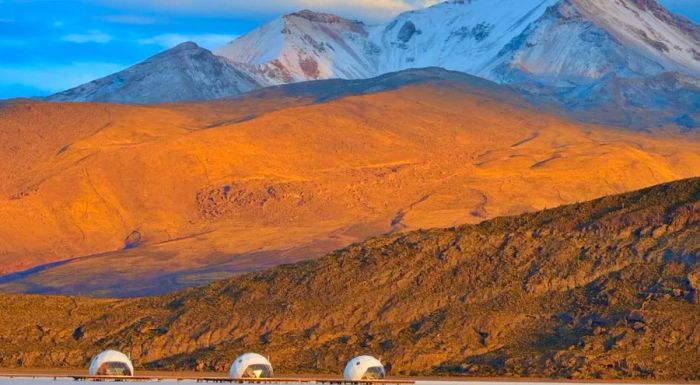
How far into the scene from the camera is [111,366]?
186ft

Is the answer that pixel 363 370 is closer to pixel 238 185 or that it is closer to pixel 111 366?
pixel 111 366

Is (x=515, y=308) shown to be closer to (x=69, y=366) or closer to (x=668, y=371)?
(x=668, y=371)

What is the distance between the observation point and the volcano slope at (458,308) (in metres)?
64.8

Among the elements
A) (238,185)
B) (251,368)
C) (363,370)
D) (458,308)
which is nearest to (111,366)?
(251,368)

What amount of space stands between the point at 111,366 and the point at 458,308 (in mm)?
18397

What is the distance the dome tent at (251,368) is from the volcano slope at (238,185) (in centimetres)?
8619

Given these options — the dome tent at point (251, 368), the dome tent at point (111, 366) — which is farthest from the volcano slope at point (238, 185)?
the dome tent at point (251, 368)

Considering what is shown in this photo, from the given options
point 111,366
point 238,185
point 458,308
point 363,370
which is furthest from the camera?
point 238,185

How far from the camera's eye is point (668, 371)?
6084cm

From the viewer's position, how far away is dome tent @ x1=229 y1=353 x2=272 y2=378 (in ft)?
182

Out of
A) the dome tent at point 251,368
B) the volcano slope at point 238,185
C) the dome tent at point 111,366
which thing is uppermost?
the volcano slope at point 238,185

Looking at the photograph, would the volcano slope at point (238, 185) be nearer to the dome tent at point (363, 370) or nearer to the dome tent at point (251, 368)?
the dome tent at point (251, 368)

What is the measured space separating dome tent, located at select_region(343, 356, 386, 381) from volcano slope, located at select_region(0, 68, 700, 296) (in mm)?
87800

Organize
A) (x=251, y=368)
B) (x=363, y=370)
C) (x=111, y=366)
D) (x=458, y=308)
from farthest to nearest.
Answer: (x=458, y=308) < (x=111, y=366) < (x=251, y=368) < (x=363, y=370)
